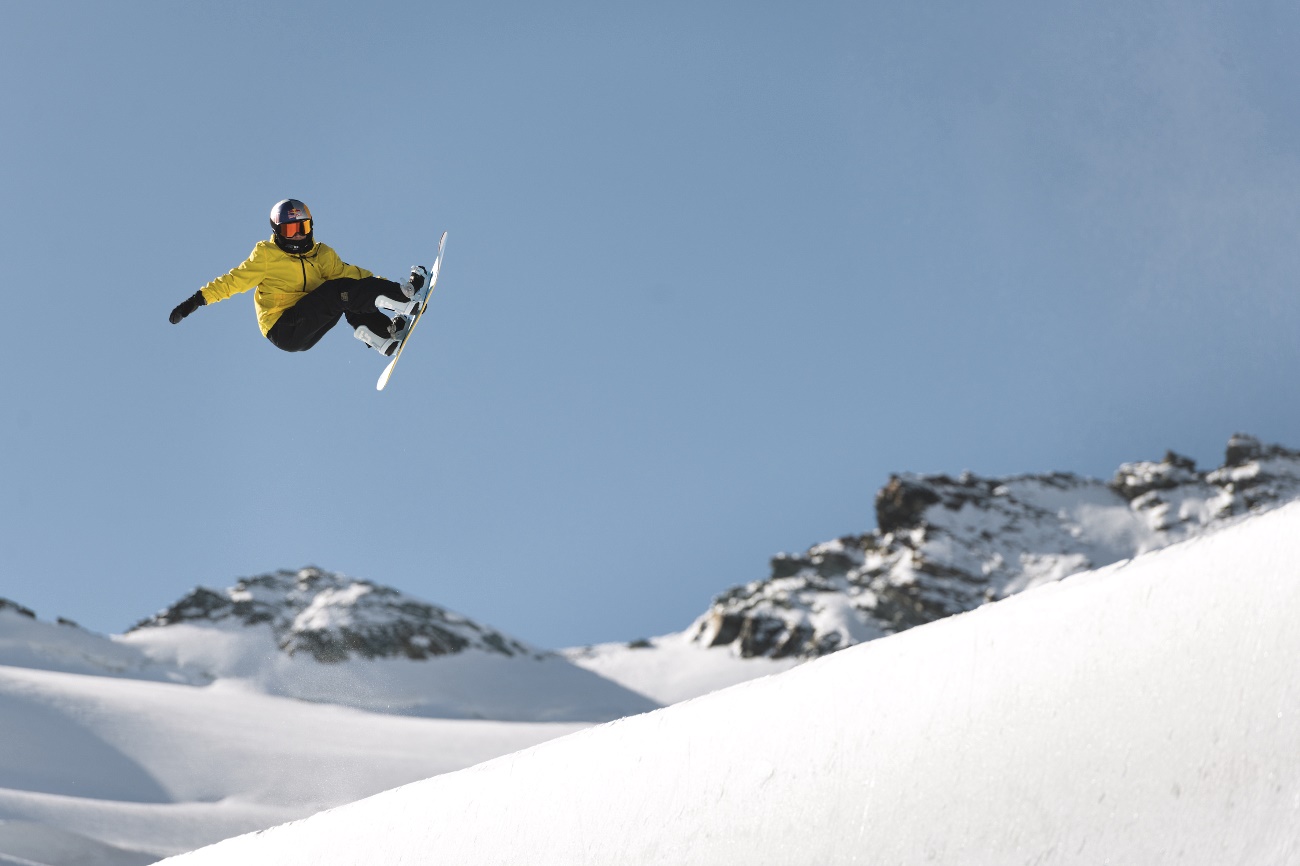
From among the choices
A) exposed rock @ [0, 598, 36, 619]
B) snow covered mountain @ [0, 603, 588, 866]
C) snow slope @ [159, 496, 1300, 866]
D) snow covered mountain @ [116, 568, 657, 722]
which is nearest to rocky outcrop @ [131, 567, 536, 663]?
snow covered mountain @ [116, 568, 657, 722]

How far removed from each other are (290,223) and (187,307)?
1.17 metres

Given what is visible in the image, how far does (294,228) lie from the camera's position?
1041cm

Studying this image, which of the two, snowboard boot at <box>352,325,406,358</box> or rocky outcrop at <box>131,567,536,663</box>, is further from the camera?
rocky outcrop at <box>131,567,536,663</box>

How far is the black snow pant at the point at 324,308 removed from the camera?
10914 mm

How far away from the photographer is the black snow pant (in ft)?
35.8

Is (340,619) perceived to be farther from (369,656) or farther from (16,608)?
(16,608)

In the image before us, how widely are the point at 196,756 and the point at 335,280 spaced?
93.4 feet

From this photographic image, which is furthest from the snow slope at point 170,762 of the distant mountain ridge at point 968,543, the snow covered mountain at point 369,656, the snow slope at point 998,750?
the distant mountain ridge at point 968,543

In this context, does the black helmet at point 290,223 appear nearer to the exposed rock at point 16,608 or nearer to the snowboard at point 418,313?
the snowboard at point 418,313

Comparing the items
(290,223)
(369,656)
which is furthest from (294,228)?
(369,656)

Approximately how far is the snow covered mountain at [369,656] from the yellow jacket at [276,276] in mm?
63988

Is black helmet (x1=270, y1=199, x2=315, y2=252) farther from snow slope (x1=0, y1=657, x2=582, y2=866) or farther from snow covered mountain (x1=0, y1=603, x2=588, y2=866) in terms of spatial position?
snow slope (x1=0, y1=657, x2=582, y2=866)

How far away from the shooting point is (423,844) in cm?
434

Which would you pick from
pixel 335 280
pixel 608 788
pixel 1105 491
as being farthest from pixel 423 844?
pixel 1105 491
